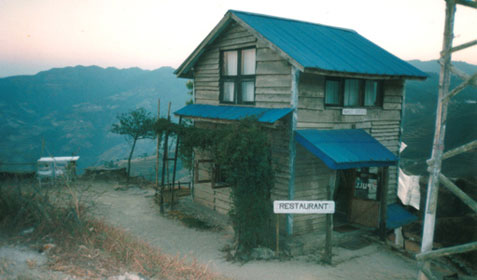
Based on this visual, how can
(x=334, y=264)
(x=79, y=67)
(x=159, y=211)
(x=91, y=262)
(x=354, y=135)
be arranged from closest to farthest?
(x=91, y=262), (x=334, y=264), (x=354, y=135), (x=159, y=211), (x=79, y=67)

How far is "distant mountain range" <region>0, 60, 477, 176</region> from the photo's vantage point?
27.5 m

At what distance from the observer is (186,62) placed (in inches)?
517

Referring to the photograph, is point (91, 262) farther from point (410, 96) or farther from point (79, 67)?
point (79, 67)

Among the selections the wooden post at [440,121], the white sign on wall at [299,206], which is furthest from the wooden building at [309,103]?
the wooden post at [440,121]

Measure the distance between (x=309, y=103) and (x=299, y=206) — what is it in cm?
A: 346

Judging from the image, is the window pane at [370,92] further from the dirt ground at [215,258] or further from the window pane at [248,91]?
the dirt ground at [215,258]

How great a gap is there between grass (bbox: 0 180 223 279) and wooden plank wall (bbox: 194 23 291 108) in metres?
5.95

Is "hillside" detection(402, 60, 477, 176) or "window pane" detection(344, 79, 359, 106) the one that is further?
"hillside" detection(402, 60, 477, 176)

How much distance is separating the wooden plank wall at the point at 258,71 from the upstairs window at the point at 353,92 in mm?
1686

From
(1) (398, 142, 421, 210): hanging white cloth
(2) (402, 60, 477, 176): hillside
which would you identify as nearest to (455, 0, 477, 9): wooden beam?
(1) (398, 142, 421, 210): hanging white cloth

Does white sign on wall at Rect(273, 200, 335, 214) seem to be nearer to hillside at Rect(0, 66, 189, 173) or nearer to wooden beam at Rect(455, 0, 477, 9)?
wooden beam at Rect(455, 0, 477, 9)

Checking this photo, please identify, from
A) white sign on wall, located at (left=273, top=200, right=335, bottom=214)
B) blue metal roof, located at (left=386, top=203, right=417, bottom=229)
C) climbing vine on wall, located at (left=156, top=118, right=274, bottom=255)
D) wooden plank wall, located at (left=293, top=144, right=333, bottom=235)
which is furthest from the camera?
blue metal roof, located at (left=386, top=203, right=417, bottom=229)

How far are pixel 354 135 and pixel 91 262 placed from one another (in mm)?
8684

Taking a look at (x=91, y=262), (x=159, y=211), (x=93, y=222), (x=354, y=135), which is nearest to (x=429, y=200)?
(x=354, y=135)
